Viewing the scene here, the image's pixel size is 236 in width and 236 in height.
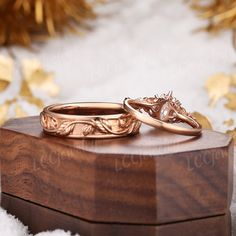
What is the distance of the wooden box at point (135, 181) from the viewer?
77cm

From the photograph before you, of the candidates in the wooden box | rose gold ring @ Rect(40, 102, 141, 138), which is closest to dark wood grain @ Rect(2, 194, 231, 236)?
the wooden box

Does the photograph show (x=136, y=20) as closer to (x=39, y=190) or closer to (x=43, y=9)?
(x=43, y=9)

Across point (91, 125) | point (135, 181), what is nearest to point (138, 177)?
point (135, 181)

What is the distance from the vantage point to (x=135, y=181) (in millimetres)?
774

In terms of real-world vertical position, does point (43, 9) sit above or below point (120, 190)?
above

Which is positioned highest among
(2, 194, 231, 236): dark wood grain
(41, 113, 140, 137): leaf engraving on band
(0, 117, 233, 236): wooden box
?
(41, 113, 140, 137): leaf engraving on band

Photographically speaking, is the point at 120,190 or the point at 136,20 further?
the point at 136,20

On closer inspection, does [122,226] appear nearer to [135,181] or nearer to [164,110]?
[135,181]

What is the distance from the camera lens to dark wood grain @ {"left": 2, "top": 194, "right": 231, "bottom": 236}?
0.79 meters

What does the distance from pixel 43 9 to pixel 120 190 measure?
86cm

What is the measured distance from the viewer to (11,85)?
1.38m

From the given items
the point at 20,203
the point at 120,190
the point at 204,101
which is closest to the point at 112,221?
the point at 120,190

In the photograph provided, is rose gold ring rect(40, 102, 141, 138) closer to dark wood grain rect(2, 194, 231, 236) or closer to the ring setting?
the ring setting

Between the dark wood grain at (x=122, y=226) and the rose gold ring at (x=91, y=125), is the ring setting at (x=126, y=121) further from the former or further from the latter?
the dark wood grain at (x=122, y=226)
